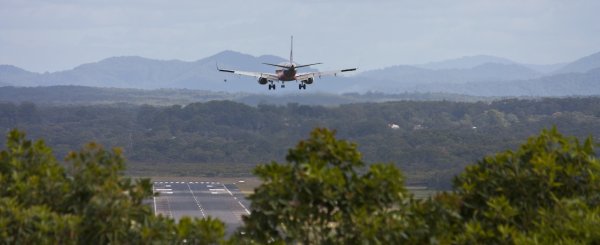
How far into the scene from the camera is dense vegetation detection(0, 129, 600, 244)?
32062 mm

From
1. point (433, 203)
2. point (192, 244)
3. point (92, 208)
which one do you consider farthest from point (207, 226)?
point (433, 203)

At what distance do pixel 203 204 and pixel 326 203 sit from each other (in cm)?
13047

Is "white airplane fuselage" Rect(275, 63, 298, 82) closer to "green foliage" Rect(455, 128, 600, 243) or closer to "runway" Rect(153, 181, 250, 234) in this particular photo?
"runway" Rect(153, 181, 250, 234)

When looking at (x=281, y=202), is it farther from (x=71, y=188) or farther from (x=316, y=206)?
(x=71, y=188)

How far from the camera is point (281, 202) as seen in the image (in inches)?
1294

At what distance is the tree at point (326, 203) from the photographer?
3275 centimetres

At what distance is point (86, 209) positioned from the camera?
32094 millimetres


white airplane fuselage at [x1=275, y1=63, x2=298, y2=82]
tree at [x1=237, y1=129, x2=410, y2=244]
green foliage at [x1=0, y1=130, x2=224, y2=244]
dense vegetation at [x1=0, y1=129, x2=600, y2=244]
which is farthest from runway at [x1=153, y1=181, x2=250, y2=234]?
tree at [x1=237, y1=129, x2=410, y2=244]

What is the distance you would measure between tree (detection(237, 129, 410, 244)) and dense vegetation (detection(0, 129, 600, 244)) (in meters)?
0.03

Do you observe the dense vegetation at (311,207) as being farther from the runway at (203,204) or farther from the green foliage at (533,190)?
the runway at (203,204)

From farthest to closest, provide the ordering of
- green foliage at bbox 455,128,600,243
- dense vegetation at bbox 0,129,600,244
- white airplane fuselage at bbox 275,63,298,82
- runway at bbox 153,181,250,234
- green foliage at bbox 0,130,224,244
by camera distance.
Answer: white airplane fuselage at bbox 275,63,298,82, runway at bbox 153,181,250,234, green foliage at bbox 455,128,600,243, dense vegetation at bbox 0,129,600,244, green foliage at bbox 0,130,224,244

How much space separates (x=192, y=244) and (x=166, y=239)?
74 centimetres

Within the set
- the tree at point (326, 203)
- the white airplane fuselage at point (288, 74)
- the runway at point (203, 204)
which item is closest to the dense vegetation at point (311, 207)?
the tree at point (326, 203)

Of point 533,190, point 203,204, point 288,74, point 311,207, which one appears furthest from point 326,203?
point 203,204
